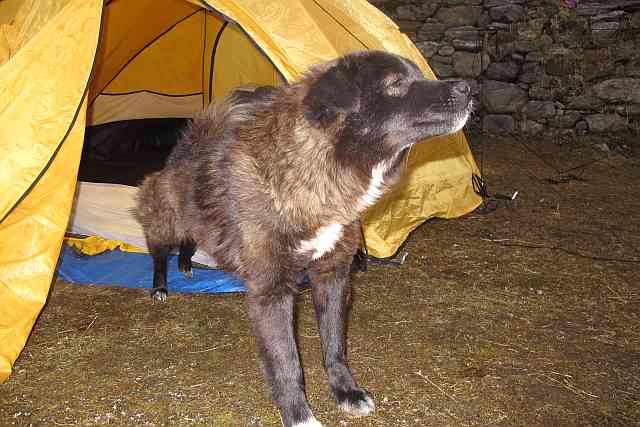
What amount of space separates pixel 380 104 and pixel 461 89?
0.31 m

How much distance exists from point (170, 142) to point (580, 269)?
4.03 m

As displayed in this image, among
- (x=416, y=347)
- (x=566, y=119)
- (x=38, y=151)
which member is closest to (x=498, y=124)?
(x=566, y=119)

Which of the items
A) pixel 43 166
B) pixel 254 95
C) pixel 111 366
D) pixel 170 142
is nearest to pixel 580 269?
pixel 254 95

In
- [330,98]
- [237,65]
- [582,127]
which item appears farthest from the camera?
[582,127]

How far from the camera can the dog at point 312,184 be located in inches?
78.6

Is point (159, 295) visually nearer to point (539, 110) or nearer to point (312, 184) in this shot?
point (312, 184)

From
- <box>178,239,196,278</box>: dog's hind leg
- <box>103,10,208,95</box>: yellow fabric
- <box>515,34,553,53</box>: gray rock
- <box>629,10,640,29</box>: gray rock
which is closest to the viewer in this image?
<box>178,239,196,278</box>: dog's hind leg

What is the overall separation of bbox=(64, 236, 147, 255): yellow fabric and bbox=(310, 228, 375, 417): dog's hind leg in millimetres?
1911

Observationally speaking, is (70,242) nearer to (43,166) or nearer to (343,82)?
(43,166)

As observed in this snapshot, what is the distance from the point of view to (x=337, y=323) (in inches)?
92.8

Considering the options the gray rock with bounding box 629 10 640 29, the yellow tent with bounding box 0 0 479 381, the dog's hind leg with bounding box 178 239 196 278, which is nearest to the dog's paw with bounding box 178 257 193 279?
the dog's hind leg with bounding box 178 239 196 278

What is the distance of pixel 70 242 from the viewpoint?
12.6 ft

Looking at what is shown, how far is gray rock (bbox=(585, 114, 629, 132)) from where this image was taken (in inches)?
275

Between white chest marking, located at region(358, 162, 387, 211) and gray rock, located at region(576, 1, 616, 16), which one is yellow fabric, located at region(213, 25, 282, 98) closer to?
white chest marking, located at region(358, 162, 387, 211)
